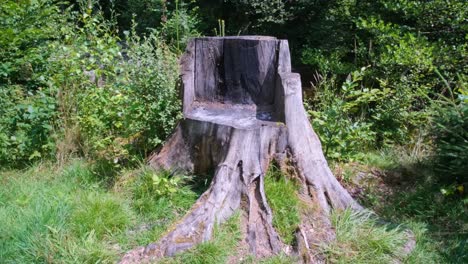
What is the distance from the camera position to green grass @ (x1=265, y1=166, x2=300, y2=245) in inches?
119

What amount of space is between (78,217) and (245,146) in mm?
1291

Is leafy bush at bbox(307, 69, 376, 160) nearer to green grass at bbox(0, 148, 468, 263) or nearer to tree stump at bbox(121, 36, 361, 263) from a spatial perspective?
green grass at bbox(0, 148, 468, 263)

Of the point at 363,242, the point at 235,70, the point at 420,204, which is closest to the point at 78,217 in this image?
the point at 235,70

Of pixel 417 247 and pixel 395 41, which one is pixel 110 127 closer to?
pixel 417 247

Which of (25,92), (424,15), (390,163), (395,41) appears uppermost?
(424,15)

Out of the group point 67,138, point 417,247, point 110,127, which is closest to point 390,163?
point 417,247

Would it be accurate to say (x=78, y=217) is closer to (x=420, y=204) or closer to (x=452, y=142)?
(x=420, y=204)

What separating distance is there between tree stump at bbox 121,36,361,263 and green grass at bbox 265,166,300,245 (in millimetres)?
60

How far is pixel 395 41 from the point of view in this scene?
5035mm

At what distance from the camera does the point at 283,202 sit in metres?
3.20

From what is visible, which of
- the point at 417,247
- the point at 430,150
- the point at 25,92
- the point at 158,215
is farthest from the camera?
the point at 25,92

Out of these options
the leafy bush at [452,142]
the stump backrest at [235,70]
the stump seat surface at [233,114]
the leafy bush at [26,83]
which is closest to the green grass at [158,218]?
the leafy bush at [452,142]

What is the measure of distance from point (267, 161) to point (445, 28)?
3.31 metres

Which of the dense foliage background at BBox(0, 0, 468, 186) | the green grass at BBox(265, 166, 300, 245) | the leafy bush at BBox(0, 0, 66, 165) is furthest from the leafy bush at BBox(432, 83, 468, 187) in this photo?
the leafy bush at BBox(0, 0, 66, 165)
